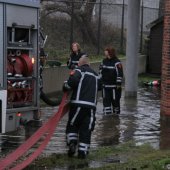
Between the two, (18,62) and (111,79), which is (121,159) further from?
(111,79)

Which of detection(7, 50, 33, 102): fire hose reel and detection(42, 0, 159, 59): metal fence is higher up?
detection(42, 0, 159, 59): metal fence

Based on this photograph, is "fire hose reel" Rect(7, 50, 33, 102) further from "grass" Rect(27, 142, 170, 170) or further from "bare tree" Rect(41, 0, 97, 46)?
"bare tree" Rect(41, 0, 97, 46)

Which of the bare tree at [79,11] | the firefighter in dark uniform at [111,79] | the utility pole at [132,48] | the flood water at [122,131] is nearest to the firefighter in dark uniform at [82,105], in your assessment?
the flood water at [122,131]

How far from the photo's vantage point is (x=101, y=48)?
23.9 m

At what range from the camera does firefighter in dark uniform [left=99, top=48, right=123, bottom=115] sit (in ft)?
44.5

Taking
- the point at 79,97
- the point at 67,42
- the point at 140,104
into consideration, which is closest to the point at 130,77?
the point at 140,104

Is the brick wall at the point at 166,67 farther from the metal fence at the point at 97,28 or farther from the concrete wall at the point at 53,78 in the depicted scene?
the metal fence at the point at 97,28

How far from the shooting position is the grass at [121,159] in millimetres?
8242

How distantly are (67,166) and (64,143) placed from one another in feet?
5.78

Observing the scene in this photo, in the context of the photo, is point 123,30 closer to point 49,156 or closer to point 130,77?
point 130,77

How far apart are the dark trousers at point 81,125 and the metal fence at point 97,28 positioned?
12089mm

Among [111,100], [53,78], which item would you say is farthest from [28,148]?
[53,78]

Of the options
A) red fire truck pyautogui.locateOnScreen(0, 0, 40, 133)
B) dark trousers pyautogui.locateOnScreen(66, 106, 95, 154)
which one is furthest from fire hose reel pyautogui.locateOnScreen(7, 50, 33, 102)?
dark trousers pyautogui.locateOnScreen(66, 106, 95, 154)

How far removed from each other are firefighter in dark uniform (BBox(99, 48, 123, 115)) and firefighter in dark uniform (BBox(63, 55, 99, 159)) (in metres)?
4.57
